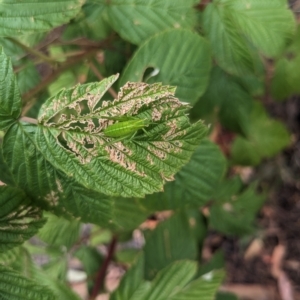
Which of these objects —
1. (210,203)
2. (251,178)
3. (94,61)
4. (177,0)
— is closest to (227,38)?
(177,0)

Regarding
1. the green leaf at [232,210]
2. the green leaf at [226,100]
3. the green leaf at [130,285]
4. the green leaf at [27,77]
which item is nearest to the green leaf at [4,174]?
the green leaf at [27,77]

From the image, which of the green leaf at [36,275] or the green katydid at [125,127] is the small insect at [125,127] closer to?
the green katydid at [125,127]

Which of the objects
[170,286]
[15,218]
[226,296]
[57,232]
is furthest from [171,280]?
[226,296]

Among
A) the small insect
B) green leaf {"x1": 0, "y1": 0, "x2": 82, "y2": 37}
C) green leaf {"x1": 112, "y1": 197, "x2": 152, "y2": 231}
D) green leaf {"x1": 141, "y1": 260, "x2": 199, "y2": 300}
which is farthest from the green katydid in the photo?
green leaf {"x1": 141, "y1": 260, "x2": 199, "y2": 300}

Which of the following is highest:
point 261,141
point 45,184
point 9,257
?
point 45,184

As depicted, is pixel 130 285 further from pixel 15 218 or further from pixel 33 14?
pixel 33 14

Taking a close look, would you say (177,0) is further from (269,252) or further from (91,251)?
(269,252)
